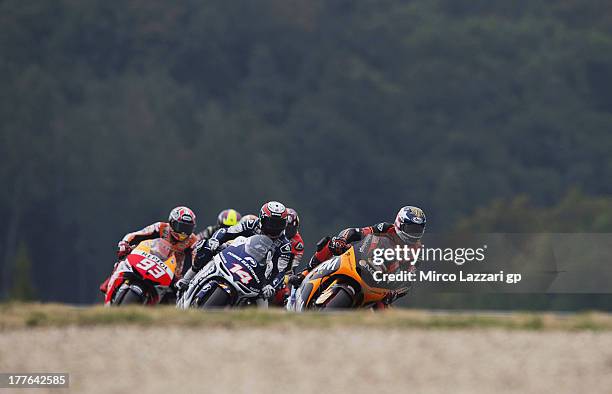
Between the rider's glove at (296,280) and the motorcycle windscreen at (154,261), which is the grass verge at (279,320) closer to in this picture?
the rider's glove at (296,280)

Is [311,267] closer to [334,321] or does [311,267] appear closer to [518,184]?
[334,321]

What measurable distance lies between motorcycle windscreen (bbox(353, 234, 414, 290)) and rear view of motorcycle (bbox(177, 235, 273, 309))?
1122 millimetres

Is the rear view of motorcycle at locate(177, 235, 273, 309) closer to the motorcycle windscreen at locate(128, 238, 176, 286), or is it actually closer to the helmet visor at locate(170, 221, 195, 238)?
the motorcycle windscreen at locate(128, 238, 176, 286)

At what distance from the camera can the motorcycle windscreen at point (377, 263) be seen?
19156 mm

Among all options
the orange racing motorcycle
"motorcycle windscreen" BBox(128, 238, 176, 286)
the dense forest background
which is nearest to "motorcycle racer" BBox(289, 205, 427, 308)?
the orange racing motorcycle

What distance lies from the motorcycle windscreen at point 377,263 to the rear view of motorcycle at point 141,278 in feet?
8.31

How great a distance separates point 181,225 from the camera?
20.5m

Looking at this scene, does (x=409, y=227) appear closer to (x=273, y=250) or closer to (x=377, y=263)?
(x=377, y=263)

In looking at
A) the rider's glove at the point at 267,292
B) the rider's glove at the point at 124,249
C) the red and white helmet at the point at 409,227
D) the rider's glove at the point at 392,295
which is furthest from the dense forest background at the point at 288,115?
the rider's glove at the point at 267,292

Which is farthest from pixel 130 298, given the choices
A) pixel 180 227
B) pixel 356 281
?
pixel 356 281

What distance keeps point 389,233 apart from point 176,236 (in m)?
2.93

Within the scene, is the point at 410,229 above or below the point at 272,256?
above

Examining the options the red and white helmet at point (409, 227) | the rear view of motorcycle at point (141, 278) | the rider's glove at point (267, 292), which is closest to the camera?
the rider's glove at point (267, 292)

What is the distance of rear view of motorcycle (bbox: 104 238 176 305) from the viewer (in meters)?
19.7
